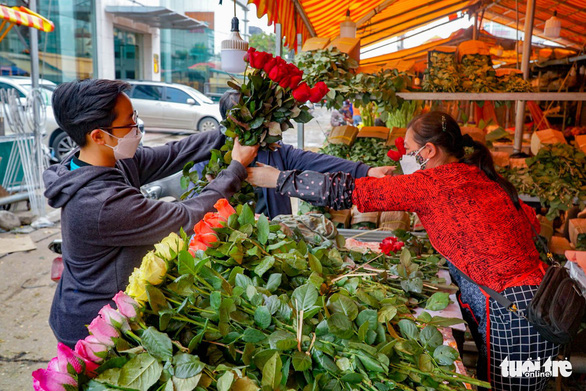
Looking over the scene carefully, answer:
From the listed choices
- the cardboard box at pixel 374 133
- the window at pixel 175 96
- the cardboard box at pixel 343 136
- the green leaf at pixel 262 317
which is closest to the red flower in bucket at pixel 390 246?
the green leaf at pixel 262 317

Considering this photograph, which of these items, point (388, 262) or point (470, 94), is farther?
point (470, 94)

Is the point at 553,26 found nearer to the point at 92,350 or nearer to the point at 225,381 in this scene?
the point at 225,381

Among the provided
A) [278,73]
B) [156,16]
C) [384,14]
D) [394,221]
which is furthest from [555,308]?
[156,16]

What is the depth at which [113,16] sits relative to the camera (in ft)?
52.5

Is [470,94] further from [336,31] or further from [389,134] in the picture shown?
[336,31]

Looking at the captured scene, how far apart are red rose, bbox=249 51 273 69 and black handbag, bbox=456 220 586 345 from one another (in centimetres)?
124

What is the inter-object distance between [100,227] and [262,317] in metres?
0.71

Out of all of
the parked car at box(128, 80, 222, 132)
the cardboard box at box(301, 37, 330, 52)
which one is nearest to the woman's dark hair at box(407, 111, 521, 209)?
the cardboard box at box(301, 37, 330, 52)

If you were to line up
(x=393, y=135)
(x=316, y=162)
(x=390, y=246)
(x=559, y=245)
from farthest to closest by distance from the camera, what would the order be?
(x=393, y=135)
(x=559, y=245)
(x=316, y=162)
(x=390, y=246)

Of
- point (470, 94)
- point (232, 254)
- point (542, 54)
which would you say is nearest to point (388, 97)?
point (470, 94)

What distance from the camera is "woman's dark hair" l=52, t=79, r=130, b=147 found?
1602 millimetres

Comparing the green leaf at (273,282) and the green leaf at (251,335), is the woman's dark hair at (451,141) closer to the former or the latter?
the green leaf at (273,282)

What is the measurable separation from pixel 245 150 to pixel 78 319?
83cm

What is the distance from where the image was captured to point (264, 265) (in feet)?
4.57
